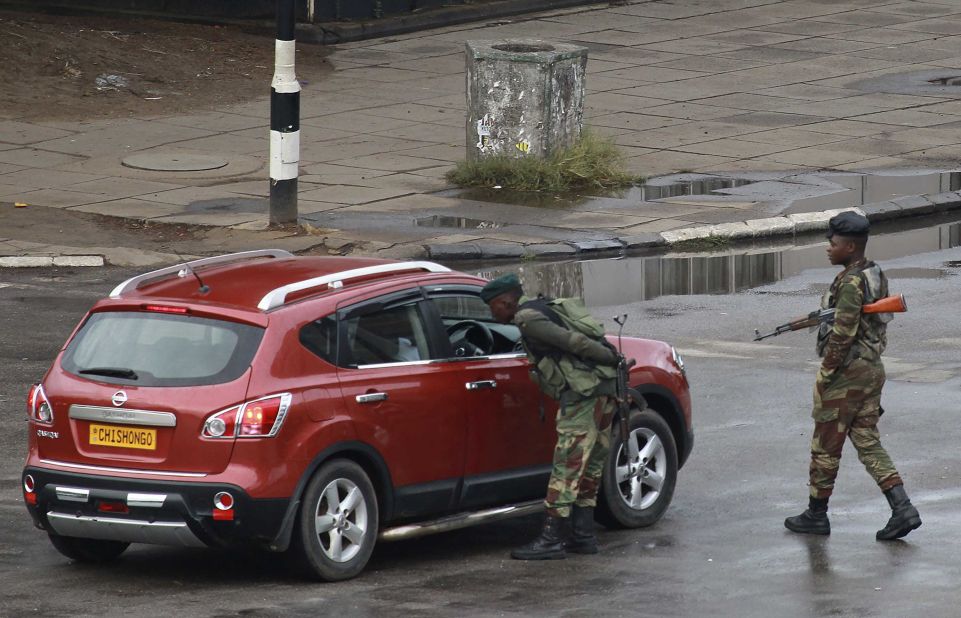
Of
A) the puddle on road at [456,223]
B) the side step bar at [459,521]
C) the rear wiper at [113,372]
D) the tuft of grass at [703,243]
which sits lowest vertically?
the side step bar at [459,521]

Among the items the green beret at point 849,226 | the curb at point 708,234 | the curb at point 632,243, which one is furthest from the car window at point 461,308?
the curb at point 708,234

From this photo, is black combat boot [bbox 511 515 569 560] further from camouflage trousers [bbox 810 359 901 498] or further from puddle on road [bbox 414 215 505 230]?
puddle on road [bbox 414 215 505 230]

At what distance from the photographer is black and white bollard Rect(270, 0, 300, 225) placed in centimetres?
1802

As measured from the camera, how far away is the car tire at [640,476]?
977 centimetres

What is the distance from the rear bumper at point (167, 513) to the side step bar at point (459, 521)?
0.78 meters

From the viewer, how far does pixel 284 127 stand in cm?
1820

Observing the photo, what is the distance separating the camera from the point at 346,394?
8.66 m

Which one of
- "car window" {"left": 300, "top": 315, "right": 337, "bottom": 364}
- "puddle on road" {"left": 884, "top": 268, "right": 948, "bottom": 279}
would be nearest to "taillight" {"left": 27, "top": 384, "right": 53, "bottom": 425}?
"car window" {"left": 300, "top": 315, "right": 337, "bottom": 364}

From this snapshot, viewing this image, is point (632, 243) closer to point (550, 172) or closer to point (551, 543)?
point (550, 172)

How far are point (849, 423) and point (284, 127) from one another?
31.8ft

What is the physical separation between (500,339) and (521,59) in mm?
11365

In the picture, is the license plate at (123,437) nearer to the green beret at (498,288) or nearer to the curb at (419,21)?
the green beret at (498,288)

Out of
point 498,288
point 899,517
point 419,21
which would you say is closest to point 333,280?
point 498,288

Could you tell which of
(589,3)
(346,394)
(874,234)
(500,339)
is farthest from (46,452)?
(589,3)
